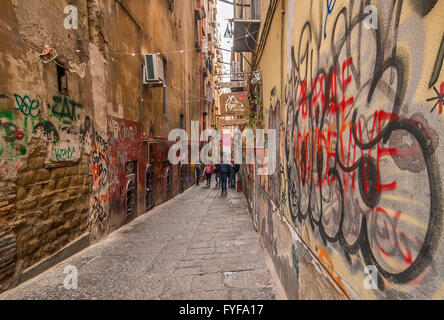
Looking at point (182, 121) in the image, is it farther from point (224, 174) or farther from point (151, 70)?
point (151, 70)

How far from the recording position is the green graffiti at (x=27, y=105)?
372 centimetres

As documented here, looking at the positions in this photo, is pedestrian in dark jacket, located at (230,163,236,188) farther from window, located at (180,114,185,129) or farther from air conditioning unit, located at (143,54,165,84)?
air conditioning unit, located at (143,54,165,84)

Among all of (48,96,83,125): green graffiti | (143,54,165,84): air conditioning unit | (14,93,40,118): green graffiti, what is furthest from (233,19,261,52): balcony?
(14,93,40,118): green graffiti

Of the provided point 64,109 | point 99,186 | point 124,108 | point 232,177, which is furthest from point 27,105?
point 232,177

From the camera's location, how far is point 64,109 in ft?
15.8

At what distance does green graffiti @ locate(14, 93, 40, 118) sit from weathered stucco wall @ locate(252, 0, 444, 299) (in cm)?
378

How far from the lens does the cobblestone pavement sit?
3.45m

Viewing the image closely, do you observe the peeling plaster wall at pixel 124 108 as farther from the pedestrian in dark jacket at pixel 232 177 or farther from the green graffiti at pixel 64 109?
the pedestrian in dark jacket at pixel 232 177

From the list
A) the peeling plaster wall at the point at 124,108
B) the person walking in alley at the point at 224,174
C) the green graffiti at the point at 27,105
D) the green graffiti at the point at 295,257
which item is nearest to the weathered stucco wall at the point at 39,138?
the green graffiti at the point at 27,105

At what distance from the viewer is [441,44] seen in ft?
3.04

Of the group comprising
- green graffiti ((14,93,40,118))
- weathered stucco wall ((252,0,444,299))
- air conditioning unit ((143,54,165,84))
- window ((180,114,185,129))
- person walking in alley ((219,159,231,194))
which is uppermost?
air conditioning unit ((143,54,165,84))
